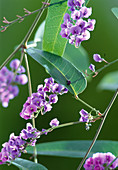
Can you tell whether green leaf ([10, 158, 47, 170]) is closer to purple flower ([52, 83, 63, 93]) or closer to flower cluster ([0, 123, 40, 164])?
flower cluster ([0, 123, 40, 164])

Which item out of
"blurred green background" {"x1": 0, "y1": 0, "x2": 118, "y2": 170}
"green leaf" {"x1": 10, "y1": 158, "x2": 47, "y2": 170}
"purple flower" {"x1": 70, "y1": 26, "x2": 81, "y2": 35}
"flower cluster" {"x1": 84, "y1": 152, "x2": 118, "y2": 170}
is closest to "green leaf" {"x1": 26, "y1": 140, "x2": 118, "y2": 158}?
"green leaf" {"x1": 10, "y1": 158, "x2": 47, "y2": 170}

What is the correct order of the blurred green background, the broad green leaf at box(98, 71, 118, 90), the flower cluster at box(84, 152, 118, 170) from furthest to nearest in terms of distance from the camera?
the blurred green background < the broad green leaf at box(98, 71, 118, 90) < the flower cluster at box(84, 152, 118, 170)

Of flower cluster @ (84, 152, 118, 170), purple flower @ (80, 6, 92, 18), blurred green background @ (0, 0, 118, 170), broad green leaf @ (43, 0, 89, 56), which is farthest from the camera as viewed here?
blurred green background @ (0, 0, 118, 170)

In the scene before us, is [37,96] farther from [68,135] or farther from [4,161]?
[68,135]

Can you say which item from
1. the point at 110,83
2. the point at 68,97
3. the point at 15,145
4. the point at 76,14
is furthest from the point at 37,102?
the point at 68,97

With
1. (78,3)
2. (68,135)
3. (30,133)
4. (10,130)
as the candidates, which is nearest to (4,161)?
(30,133)

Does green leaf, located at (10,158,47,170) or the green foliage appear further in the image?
the green foliage

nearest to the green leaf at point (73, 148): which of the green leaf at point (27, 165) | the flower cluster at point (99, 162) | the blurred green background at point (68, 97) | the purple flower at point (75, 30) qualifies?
the green leaf at point (27, 165)
